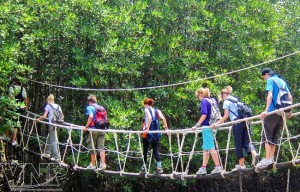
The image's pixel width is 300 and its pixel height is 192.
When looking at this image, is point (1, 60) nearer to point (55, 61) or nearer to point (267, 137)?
point (55, 61)

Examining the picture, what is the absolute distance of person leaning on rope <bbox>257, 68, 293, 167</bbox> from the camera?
5.40 m

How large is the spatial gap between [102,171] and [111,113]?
2.02 metres

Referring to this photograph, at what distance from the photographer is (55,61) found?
9930 millimetres

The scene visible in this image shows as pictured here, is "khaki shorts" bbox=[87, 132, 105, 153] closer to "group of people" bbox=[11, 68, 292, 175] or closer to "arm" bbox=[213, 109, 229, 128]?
"group of people" bbox=[11, 68, 292, 175]

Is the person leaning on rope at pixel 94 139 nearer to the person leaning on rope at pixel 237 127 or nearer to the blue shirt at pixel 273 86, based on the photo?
the person leaning on rope at pixel 237 127

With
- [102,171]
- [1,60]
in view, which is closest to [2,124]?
[1,60]

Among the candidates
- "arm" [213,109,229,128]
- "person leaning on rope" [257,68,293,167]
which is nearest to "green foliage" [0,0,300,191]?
"arm" [213,109,229,128]

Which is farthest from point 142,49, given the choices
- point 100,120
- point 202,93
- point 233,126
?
point 233,126

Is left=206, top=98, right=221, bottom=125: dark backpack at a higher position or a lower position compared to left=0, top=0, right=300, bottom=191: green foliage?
lower

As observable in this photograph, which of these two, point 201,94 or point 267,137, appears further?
point 201,94

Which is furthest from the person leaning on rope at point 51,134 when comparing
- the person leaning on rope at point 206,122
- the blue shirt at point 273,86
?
the blue shirt at point 273,86

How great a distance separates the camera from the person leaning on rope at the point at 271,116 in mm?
5398

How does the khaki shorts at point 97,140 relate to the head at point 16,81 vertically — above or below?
below

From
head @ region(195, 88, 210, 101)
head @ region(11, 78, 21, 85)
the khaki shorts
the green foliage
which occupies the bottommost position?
the khaki shorts
